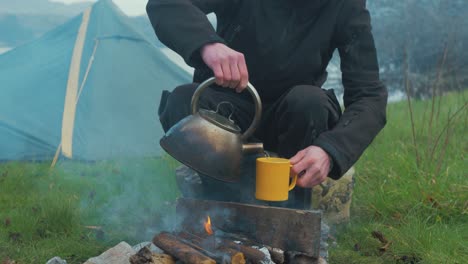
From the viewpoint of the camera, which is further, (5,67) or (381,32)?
(381,32)

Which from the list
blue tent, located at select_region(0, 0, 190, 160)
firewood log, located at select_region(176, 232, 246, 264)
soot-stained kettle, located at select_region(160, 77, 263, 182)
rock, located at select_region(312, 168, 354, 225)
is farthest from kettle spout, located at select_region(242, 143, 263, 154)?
blue tent, located at select_region(0, 0, 190, 160)

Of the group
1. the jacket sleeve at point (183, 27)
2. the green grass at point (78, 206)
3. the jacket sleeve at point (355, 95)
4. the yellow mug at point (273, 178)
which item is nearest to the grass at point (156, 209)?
the green grass at point (78, 206)

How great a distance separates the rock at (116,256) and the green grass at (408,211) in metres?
0.99

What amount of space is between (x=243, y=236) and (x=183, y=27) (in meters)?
0.85

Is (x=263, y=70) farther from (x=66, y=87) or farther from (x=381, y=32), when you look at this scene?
(x=381, y=32)

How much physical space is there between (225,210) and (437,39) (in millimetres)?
8272

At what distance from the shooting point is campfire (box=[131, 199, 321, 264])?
6.02 feet

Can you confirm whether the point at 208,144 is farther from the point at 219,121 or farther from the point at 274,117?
the point at 274,117

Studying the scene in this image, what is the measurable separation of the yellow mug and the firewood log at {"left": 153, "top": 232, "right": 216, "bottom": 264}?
11.8 inches

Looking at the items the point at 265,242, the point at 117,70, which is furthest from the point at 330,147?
the point at 117,70

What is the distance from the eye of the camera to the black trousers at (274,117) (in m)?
2.30

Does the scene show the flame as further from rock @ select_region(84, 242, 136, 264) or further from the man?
the man

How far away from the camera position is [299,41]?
8.13ft

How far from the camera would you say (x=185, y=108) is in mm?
2305
